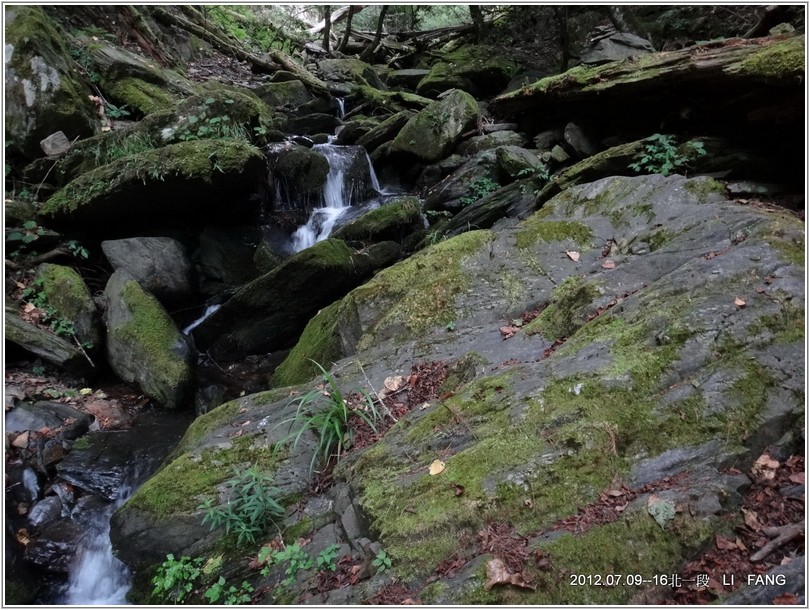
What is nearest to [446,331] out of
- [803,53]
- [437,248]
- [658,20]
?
[437,248]

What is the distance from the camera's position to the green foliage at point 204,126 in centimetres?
870

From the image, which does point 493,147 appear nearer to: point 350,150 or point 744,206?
point 350,150

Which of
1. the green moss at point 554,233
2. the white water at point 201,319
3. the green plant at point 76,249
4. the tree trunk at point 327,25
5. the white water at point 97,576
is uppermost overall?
the tree trunk at point 327,25

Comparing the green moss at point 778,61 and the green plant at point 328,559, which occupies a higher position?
the green moss at point 778,61

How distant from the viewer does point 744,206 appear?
464cm

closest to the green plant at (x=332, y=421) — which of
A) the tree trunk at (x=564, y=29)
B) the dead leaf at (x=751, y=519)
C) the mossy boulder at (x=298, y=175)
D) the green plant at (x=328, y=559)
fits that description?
the green plant at (x=328, y=559)

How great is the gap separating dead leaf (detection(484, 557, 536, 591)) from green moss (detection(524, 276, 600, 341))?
A: 219cm

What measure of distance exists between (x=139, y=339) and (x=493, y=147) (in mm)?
7452

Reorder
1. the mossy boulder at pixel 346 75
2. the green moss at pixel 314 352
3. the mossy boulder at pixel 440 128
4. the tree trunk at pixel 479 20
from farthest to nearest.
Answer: the tree trunk at pixel 479 20 < the mossy boulder at pixel 346 75 < the mossy boulder at pixel 440 128 < the green moss at pixel 314 352

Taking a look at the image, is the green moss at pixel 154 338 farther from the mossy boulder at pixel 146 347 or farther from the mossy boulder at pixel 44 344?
the mossy boulder at pixel 44 344

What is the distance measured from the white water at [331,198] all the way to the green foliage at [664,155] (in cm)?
586

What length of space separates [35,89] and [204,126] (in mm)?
2678

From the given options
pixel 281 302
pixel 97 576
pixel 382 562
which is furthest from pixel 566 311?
pixel 97 576

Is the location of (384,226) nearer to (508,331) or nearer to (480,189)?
(480,189)
